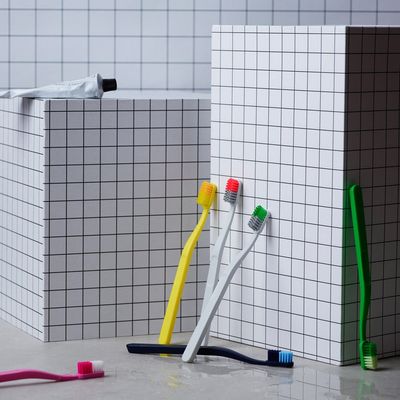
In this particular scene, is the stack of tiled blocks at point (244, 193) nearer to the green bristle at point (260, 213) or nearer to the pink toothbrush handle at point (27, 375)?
the green bristle at point (260, 213)

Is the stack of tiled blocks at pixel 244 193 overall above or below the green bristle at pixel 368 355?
above

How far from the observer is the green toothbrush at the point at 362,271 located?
3143mm

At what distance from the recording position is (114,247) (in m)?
3.52

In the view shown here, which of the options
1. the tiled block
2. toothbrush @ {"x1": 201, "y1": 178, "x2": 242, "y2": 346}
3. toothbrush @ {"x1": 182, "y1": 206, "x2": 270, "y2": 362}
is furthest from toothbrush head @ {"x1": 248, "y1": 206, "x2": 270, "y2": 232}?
the tiled block

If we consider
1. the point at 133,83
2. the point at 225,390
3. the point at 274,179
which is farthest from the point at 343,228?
the point at 133,83

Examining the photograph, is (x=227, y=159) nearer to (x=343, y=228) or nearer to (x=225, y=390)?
(x=343, y=228)

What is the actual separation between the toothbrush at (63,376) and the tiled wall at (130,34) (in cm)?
169

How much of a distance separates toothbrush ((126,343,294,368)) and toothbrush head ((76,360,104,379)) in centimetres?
25

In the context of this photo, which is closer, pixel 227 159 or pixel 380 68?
pixel 380 68

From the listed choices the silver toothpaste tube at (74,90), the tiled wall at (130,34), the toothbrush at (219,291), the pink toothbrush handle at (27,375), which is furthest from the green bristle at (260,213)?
the tiled wall at (130,34)

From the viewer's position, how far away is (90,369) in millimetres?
3088

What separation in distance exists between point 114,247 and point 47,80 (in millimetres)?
1205

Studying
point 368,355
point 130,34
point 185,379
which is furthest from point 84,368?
point 130,34

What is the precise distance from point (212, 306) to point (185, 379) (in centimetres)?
29
